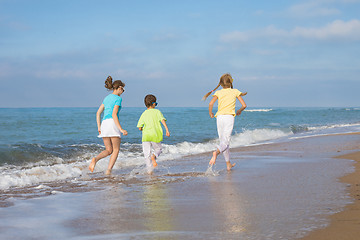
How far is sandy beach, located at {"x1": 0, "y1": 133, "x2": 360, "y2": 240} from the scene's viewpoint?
332 centimetres

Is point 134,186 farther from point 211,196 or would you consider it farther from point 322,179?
point 322,179

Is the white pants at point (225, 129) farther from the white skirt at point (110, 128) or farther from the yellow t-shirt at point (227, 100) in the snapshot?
the white skirt at point (110, 128)

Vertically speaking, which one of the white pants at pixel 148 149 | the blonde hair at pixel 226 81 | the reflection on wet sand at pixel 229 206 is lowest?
the reflection on wet sand at pixel 229 206

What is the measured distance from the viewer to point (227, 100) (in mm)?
→ 7617

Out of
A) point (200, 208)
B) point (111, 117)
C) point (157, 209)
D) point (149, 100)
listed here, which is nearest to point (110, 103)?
point (111, 117)

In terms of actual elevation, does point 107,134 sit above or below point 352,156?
above

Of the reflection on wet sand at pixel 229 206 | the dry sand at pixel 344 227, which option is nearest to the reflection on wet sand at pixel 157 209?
the reflection on wet sand at pixel 229 206

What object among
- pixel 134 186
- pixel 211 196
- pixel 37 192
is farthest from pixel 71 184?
pixel 211 196

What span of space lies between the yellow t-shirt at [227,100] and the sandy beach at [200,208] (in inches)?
51.1

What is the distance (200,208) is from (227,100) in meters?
3.64

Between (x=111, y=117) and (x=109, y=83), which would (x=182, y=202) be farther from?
(x=109, y=83)

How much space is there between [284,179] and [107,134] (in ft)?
11.3

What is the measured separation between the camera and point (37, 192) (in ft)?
19.2

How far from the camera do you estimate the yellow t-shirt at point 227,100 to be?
25.0 ft
